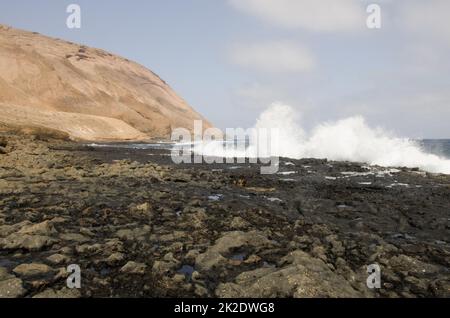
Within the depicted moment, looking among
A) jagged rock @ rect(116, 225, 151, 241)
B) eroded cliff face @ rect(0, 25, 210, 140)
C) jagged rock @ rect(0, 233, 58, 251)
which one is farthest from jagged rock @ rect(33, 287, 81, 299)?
eroded cliff face @ rect(0, 25, 210, 140)

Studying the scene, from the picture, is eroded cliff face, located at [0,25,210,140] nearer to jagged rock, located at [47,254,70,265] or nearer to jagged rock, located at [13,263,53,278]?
jagged rock, located at [47,254,70,265]

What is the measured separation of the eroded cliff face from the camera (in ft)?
129

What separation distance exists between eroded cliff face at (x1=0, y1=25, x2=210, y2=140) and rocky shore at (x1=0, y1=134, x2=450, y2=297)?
22.7 m

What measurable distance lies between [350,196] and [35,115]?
109ft

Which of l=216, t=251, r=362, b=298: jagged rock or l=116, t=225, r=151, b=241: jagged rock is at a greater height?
l=116, t=225, r=151, b=241: jagged rock

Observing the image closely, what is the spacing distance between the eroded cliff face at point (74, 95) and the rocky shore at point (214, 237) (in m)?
22.7

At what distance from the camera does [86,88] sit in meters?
59.9

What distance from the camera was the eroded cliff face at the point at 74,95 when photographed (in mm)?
39406

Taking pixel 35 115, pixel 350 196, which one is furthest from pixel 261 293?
pixel 35 115

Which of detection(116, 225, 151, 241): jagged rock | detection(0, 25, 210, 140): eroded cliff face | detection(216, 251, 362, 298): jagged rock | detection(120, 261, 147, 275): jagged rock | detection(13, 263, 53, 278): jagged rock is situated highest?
detection(0, 25, 210, 140): eroded cliff face

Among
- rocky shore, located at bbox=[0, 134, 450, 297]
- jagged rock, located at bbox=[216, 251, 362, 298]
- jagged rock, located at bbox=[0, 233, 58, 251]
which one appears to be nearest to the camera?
jagged rock, located at bbox=[216, 251, 362, 298]

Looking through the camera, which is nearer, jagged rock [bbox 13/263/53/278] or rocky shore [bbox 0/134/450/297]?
rocky shore [bbox 0/134/450/297]
